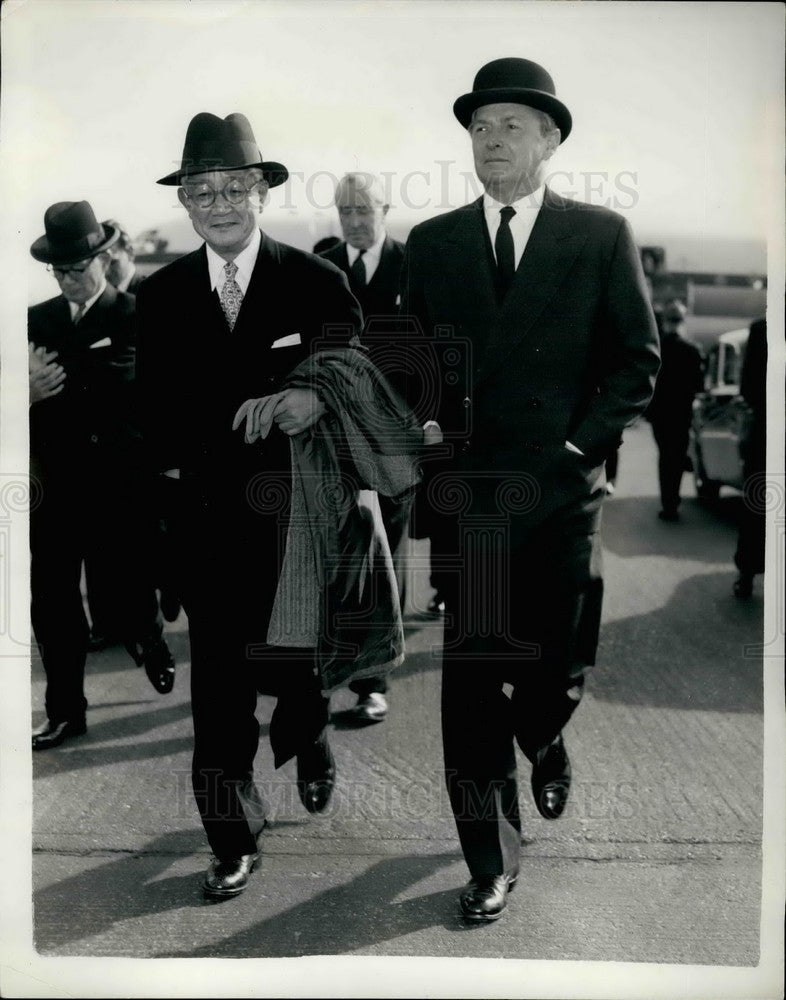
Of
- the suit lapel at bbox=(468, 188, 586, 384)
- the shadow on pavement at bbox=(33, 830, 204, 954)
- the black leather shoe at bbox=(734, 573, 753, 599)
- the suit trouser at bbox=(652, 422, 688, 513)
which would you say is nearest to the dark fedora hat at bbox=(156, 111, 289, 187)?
the suit lapel at bbox=(468, 188, 586, 384)

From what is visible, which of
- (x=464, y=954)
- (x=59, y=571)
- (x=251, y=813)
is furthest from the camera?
(x=59, y=571)

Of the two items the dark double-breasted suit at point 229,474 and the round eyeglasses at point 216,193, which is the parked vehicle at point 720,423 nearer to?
the dark double-breasted suit at point 229,474

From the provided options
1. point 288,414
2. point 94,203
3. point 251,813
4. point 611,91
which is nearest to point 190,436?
point 288,414

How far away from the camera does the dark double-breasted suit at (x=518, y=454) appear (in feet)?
14.3

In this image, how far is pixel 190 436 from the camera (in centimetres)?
450

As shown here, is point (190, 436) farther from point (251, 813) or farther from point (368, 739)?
point (368, 739)

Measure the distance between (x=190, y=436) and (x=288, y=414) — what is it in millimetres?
362

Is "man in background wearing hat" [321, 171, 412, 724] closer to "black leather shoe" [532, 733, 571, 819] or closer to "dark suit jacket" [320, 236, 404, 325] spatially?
"dark suit jacket" [320, 236, 404, 325]

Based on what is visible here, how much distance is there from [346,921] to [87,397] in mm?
2498

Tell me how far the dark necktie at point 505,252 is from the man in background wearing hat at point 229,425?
0.53 metres

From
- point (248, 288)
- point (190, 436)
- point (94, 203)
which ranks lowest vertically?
point (190, 436)

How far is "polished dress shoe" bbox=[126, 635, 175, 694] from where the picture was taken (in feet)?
17.9

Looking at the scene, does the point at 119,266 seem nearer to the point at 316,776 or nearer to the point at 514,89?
the point at 514,89

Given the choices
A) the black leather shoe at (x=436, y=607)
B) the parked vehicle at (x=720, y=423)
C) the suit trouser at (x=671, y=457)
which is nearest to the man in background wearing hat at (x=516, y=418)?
the black leather shoe at (x=436, y=607)
